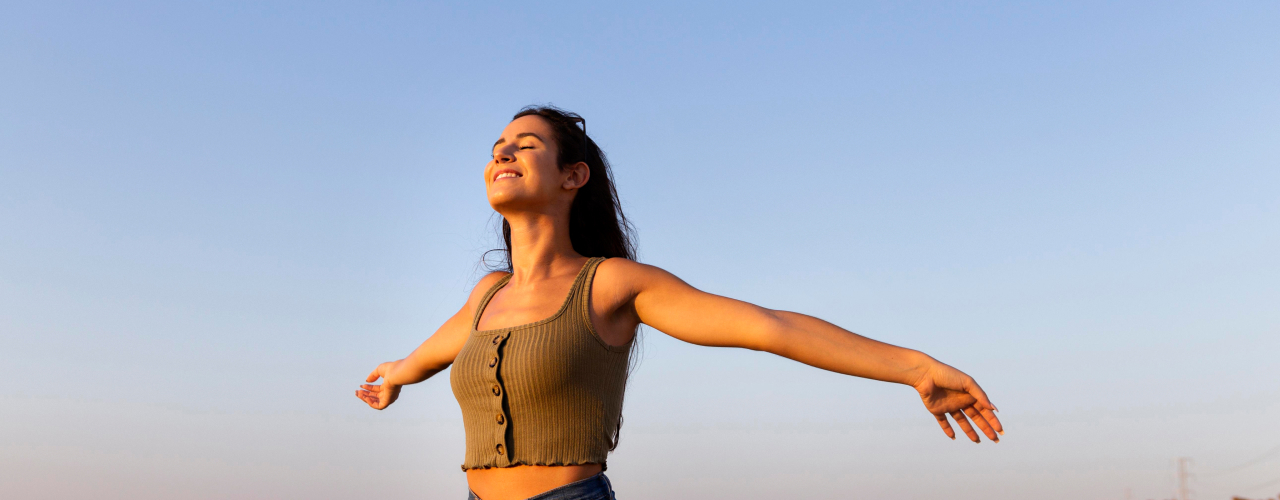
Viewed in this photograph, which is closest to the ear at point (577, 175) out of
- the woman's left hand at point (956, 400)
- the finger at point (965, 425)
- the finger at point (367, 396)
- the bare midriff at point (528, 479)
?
the bare midriff at point (528, 479)

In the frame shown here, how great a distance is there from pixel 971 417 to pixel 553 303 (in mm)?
1871

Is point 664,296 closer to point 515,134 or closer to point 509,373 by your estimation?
point 509,373

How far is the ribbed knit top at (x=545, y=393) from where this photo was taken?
4129 mm

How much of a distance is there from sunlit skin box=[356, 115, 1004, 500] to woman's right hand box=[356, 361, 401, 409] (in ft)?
0.51

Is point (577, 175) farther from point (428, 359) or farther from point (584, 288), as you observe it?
point (428, 359)

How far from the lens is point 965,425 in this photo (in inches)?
150

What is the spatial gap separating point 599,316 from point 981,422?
66.2 inches

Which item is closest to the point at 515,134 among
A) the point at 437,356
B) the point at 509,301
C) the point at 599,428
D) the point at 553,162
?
the point at 553,162

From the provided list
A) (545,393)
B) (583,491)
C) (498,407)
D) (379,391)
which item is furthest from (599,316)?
(379,391)

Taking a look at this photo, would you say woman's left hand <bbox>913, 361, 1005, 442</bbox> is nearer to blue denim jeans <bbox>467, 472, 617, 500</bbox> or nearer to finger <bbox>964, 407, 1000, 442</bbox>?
finger <bbox>964, 407, 1000, 442</bbox>

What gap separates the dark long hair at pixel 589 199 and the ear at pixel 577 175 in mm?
31

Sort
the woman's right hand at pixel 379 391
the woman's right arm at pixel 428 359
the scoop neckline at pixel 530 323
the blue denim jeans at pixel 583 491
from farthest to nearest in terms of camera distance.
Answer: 1. the woman's right hand at pixel 379 391
2. the woman's right arm at pixel 428 359
3. the scoop neckline at pixel 530 323
4. the blue denim jeans at pixel 583 491

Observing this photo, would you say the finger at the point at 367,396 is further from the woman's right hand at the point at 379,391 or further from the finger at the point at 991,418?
the finger at the point at 991,418

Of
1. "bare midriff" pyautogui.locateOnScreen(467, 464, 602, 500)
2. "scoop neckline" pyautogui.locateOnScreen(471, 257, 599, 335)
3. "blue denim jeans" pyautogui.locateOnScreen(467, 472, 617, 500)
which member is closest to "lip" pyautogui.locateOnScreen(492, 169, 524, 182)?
"scoop neckline" pyautogui.locateOnScreen(471, 257, 599, 335)
